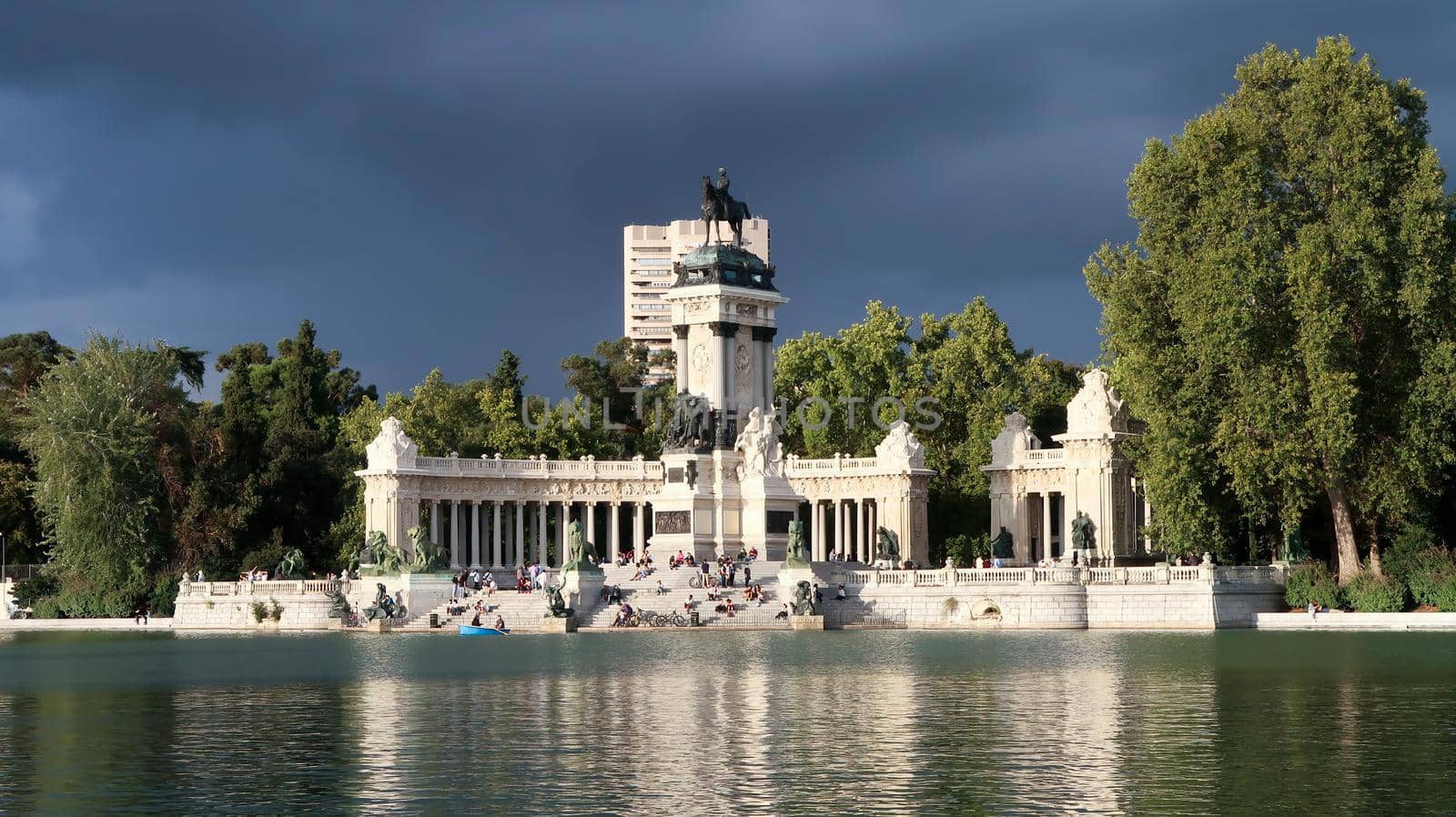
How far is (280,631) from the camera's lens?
66.4m

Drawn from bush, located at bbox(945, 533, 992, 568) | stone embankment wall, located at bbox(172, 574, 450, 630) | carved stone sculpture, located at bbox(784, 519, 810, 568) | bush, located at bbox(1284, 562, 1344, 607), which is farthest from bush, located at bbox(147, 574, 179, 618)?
bush, located at bbox(1284, 562, 1344, 607)

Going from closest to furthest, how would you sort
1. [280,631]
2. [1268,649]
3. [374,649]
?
[1268,649] < [374,649] < [280,631]

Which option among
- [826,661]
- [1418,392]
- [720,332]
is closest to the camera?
[826,661]

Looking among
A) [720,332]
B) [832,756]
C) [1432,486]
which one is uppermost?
[720,332]

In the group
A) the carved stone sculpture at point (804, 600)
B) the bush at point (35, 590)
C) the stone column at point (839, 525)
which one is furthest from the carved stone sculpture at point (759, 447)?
the bush at point (35, 590)

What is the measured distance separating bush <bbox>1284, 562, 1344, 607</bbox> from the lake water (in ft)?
43.0

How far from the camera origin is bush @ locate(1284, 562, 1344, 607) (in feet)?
196

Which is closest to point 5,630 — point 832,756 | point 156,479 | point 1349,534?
point 156,479

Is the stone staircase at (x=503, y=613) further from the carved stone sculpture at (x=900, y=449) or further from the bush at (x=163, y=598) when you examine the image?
the carved stone sculpture at (x=900, y=449)

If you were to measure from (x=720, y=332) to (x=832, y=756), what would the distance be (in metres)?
54.2

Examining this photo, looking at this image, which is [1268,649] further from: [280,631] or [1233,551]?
[280,631]

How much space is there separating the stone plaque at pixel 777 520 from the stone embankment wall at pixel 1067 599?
1261 cm

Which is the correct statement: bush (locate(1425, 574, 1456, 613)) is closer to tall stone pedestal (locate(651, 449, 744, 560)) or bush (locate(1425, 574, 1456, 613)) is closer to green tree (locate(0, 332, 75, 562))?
tall stone pedestal (locate(651, 449, 744, 560))

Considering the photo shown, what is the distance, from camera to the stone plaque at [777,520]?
75562 millimetres
